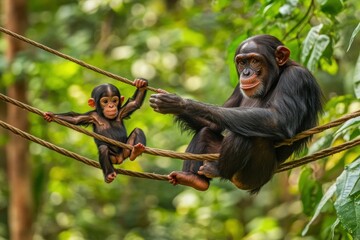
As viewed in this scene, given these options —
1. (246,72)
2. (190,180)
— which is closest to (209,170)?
(190,180)

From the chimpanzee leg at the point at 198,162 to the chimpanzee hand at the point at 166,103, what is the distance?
505 millimetres

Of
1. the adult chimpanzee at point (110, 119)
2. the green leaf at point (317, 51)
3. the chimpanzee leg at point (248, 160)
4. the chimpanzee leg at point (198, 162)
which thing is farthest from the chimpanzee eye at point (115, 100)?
the green leaf at point (317, 51)

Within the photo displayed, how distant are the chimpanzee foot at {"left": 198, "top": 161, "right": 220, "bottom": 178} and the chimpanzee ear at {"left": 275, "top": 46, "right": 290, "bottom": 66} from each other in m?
0.61

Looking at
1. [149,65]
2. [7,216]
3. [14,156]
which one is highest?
[149,65]

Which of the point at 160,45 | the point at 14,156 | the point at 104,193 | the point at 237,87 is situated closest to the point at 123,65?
the point at 160,45

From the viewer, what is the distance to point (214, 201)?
912cm

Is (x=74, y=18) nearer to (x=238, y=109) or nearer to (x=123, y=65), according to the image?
(x=123, y=65)

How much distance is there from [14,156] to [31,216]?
61cm

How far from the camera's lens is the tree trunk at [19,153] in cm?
→ 717

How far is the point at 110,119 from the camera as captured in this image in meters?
3.73

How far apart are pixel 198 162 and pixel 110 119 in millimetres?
534

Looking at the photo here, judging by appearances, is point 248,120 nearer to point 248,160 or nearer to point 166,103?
point 248,160

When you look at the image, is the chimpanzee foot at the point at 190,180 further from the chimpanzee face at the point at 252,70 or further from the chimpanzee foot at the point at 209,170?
the chimpanzee face at the point at 252,70

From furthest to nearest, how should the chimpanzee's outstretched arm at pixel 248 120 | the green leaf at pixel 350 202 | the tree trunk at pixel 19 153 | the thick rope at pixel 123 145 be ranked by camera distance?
the tree trunk at pixel 19 153, the chimpanzee's outstretched arm at pixel 248 120, the thick rope at pixel 123 145, the green leaf at pixel 350 202
